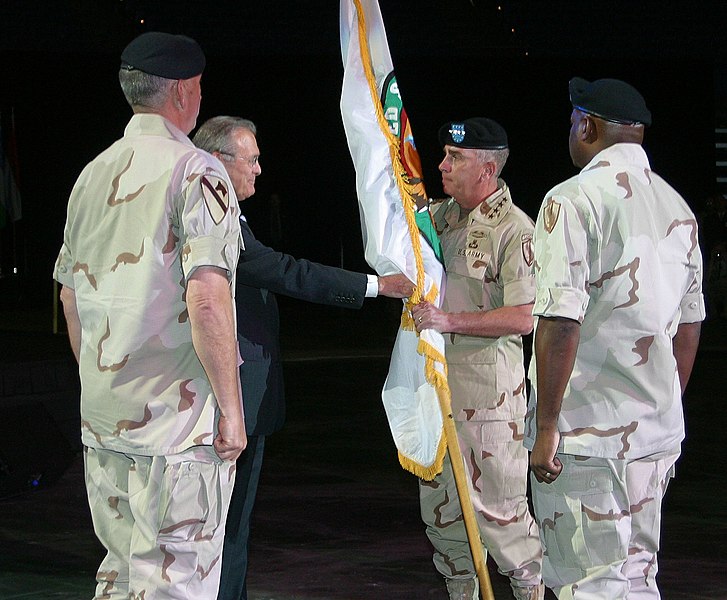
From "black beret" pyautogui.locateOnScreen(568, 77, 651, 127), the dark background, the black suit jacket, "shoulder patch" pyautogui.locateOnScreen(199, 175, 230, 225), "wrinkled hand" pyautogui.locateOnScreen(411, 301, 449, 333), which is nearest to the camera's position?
"shoulder patch" pyautogui.locateOnScreen(199, 175, 230, 225)

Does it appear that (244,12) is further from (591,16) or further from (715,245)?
(715,245)

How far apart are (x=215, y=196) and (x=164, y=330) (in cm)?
34

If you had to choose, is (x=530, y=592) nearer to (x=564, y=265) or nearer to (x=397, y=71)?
(x=564, y=265)

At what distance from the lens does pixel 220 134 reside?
4020 mm

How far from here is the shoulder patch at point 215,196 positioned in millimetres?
3064

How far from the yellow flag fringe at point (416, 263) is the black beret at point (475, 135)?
21cm

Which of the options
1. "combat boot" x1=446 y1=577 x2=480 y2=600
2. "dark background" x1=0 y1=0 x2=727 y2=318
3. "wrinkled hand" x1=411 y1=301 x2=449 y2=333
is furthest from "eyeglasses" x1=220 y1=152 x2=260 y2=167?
"dark background" x1=0 y1=0 x2=727 y2=318

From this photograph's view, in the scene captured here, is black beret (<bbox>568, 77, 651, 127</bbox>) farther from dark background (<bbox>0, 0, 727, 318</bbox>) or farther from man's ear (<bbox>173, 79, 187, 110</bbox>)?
dark background (<bbox>0, 0, 727, 318</bbox>)

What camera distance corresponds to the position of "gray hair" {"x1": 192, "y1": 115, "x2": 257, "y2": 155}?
13.2ft

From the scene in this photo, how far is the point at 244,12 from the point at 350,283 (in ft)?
52.8

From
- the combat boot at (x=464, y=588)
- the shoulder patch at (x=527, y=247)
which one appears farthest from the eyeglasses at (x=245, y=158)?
the combat boot at (x=464, y=588)

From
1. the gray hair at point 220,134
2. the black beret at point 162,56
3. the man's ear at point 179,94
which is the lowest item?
the gray hair at point 220,134

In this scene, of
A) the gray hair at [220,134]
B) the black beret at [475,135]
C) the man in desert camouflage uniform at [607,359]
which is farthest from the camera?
the black beret at [475,135]

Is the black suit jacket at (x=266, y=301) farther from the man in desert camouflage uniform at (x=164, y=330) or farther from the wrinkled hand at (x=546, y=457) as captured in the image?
the wrinkled hand at (x=546, y=457)
